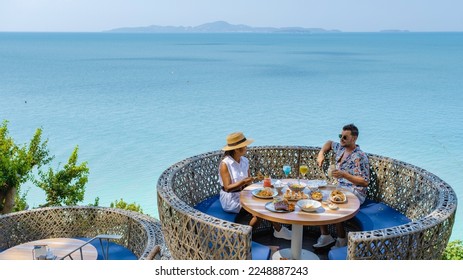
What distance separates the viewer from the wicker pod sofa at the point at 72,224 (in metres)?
5.30

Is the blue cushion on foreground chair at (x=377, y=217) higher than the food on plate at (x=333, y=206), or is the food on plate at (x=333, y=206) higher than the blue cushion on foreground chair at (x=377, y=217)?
the food on plate at (x=333, y=206)

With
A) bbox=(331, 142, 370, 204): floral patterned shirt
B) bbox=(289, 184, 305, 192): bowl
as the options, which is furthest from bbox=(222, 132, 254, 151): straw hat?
bbox=(331, 142, 370, 204): floral patterned shirt

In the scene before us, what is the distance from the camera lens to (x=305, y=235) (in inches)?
214

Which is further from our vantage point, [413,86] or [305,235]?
[413,86]

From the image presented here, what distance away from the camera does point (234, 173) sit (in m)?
4.73

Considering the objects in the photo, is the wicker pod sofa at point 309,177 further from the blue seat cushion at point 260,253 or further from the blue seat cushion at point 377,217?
the blue seat cushion at point 260,253

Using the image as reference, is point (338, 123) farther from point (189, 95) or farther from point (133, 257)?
point (133, 257)

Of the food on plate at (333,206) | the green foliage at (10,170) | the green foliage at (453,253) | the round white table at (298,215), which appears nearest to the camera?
the round white table at (298,215)

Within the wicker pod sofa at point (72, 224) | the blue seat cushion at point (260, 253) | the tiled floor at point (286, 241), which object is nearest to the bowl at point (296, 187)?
the blue seat cushion at point (260, 253)

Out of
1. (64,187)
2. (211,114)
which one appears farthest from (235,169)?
(211,114)

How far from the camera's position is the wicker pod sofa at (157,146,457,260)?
3361 millimetres

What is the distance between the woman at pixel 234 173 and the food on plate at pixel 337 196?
33.3 inches
